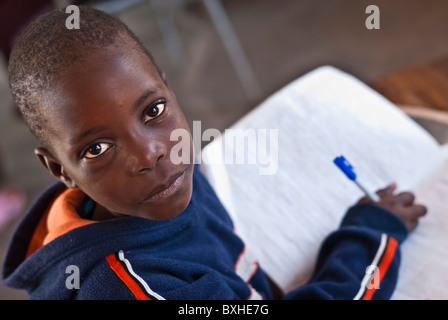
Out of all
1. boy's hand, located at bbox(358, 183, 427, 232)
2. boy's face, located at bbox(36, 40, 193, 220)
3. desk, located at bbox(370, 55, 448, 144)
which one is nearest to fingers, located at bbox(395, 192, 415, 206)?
boy's hand, located at bbox(358, 183, 427, 232)

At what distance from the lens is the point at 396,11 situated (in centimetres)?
188

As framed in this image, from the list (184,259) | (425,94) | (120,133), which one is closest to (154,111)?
(120,133)

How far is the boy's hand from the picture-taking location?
0.68 m

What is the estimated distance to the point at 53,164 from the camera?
1.66 feet

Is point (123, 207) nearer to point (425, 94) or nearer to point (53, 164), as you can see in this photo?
point (53, 164)

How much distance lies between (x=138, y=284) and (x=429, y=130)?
1.85 feet

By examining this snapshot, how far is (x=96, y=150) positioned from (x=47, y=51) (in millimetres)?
94

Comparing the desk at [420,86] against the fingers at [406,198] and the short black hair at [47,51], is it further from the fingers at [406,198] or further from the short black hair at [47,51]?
the short black hair at [47,51]

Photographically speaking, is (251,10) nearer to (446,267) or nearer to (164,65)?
(164,65)

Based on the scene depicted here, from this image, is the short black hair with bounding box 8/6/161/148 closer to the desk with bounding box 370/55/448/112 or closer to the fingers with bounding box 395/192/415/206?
the fingers with bounding box 395/192/415/206

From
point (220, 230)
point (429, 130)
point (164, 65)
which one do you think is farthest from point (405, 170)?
point (164, 65)

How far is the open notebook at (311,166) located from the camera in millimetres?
732

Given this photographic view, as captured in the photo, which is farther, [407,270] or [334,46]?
[334,46]

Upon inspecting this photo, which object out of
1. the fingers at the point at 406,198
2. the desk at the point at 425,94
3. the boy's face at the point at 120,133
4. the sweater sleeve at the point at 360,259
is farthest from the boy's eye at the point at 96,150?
the desk at the point at 425,94
